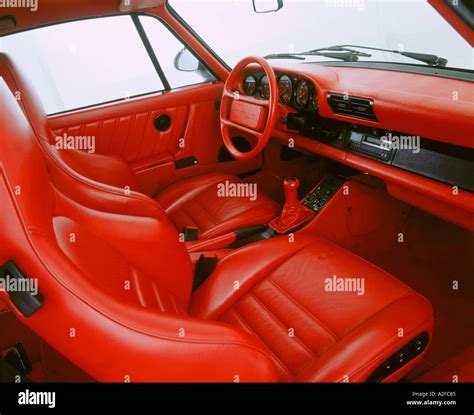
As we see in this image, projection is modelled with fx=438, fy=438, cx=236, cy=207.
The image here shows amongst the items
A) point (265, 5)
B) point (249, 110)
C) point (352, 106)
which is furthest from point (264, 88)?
point (352, 106)

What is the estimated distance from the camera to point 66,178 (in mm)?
1353

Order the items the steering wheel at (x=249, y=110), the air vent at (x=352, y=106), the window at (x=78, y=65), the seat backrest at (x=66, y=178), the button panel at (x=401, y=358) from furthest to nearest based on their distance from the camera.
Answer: the window at (x=78, y=65) → the steering wheel at (x=249, y=110) → the air vent at (x=352, y=106) → the seat backrest at (x=66, y=178) → the button panel at (x=401, y=358)

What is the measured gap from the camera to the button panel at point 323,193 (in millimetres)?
2115

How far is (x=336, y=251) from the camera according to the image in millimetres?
1548

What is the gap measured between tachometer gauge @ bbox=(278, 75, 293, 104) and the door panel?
47cm

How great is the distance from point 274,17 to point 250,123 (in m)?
1.66

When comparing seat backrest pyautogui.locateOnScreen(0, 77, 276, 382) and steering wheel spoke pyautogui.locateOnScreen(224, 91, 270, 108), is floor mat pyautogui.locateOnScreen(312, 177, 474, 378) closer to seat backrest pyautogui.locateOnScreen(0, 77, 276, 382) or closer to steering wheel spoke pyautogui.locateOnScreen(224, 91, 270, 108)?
steering wheel spoke pyautogui.locateOnScreen(224, 91, 270, 108)

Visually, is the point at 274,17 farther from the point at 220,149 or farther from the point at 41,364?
the point at 41,364

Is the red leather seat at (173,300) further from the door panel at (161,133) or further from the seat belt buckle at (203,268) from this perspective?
the door panel at (161,133)

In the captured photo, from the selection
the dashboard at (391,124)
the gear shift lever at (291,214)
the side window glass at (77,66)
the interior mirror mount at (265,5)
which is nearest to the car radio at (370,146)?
the dashboard at (391,124)

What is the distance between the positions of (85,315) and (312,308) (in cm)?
80

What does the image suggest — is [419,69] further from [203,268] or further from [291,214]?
[203,268]

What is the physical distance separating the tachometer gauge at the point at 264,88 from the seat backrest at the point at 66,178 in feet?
3.05
